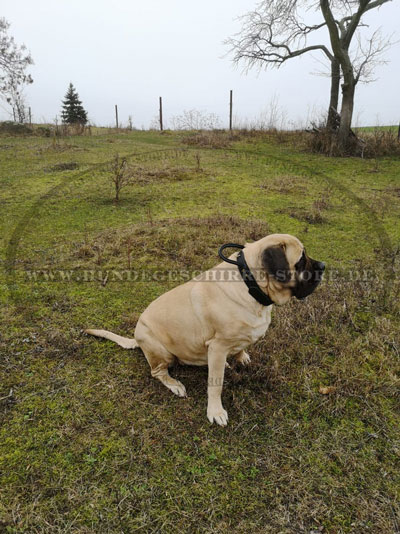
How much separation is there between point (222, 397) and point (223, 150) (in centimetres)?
1302

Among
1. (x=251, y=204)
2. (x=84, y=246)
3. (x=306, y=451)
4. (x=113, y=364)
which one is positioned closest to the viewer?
(x=306, y=451)

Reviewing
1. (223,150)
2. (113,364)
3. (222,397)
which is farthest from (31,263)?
(223,150)

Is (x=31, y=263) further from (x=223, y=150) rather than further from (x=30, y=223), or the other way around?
(x=223, y=150)

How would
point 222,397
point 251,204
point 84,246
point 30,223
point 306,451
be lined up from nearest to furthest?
point 306,451 → point 222,397 → point 84,246 → point 30,223 → point 251,204

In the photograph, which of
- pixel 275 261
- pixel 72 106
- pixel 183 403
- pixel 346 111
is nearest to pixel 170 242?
pixel 183 403

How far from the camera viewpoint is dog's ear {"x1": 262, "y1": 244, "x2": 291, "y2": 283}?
2.12 meters

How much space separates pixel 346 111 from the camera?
13.4 metres

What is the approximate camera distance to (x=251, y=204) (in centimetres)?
761

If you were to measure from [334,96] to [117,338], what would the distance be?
1662 centimetres

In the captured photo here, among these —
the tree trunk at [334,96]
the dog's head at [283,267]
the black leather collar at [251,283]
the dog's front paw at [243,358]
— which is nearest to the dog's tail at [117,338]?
the dog's front paw at [243,358]

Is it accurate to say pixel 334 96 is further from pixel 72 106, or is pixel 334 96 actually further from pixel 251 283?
pixel 72 106

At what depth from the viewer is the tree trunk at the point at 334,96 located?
14.4 metres

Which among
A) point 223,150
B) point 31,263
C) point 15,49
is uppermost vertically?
point 15,49

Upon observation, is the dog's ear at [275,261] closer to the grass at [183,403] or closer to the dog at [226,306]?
the dog at [226,306]
